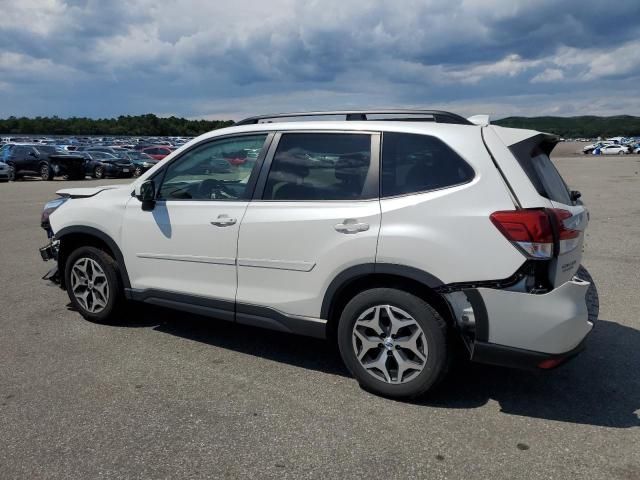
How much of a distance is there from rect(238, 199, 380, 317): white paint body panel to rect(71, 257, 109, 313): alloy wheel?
1589mm

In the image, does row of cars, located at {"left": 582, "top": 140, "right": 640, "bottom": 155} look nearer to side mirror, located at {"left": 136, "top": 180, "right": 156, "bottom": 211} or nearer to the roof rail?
the roof rail

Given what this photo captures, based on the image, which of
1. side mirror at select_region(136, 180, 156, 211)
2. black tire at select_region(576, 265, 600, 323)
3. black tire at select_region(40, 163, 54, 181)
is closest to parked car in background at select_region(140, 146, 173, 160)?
black tire at select_region(40, 163, 54, 181)

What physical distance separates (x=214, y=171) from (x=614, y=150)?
7528 centimetres

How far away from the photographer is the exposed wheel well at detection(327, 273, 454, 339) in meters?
3.52

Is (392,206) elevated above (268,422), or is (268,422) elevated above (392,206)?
(392,206)

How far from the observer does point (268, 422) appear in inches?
133

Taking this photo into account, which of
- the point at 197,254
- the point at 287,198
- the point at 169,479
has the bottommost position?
the point at 169,479

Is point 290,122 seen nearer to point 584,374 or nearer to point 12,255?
point 584,374

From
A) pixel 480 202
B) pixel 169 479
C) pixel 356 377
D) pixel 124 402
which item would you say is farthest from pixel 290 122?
pixel 169 479

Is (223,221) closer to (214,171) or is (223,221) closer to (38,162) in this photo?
(214,171)

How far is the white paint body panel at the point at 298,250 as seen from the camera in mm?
3629

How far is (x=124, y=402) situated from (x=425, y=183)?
237cm

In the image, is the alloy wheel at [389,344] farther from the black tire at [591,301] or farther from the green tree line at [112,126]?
the green tree line at [112,126]

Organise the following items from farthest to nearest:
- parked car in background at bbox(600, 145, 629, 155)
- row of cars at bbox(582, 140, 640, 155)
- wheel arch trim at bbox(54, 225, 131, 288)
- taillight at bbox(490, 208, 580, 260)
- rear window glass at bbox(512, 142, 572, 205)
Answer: row of cars at bbox(582, 140, 640, 155)
parked car in background at bbox(600, 145, 629, 155)
wheel arch trim at bbox(54, 225, 131, 288)
rear window glass at bbox(512, 142, 572, 205)
taillight at bbox(490, 208, 580, 260)
